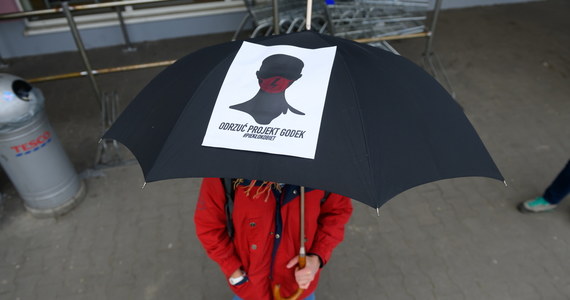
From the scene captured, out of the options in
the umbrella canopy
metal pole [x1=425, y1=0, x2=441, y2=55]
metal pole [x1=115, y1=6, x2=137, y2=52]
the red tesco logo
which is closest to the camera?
the umbrella canopy

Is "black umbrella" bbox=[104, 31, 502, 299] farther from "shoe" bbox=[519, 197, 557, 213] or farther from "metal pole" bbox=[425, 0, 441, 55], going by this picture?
"metal pole" bbox=[425, 0, 441, 55]

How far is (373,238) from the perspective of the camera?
3348mm

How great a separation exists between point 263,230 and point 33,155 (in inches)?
101

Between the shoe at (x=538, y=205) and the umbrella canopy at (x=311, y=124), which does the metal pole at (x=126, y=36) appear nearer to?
the umbrella canopy at (x=311, y=124)

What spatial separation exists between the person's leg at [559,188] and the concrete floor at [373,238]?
0.20m

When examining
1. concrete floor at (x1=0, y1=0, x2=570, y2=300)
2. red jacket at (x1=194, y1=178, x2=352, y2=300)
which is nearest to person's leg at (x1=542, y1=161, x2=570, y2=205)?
concrete floor at (x1=0, y1=0, x2=570, y2=300)

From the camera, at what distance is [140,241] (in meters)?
3.36

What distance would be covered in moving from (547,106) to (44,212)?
228 inches

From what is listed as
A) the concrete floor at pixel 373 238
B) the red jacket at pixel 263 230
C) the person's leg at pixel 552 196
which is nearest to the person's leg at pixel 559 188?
the person's leg at pixel 552 196

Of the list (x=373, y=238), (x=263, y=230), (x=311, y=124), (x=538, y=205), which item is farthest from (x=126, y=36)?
(x=538, y=205)

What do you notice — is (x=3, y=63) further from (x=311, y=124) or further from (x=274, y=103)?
(x=311, y=124)

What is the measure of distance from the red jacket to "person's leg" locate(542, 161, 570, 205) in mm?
2437

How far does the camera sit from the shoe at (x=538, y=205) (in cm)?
344

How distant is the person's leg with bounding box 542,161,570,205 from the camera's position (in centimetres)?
322
